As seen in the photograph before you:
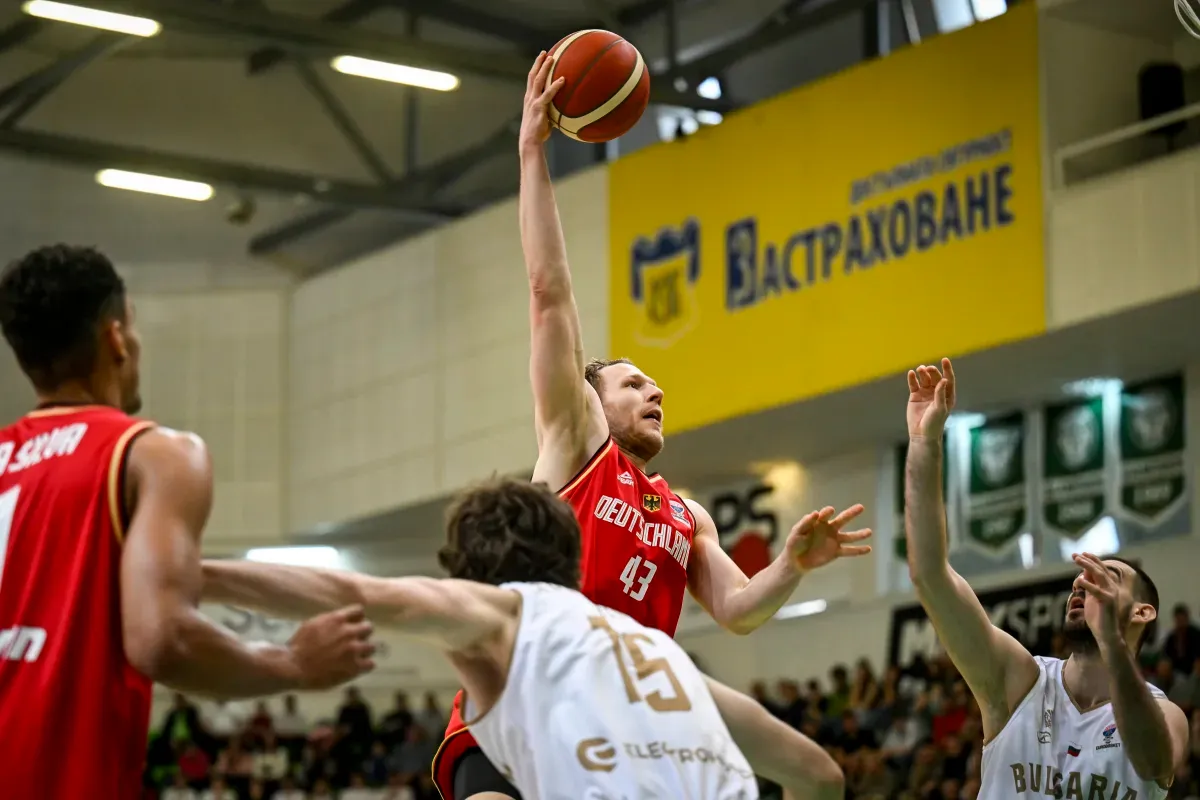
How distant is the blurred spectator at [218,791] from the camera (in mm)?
21656

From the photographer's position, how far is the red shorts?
235 inches

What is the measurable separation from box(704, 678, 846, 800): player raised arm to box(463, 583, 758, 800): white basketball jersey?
0.92ft

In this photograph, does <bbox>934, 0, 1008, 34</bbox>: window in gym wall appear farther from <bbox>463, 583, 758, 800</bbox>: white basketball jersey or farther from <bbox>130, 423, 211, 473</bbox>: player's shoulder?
<bbox>130, 423, 211, 473</bbox>: player's shoulder

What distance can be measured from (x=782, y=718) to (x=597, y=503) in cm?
1303

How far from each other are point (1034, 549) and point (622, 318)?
559 centimetres

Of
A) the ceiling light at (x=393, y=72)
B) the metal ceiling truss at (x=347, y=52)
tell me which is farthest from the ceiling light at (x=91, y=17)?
the ceiling light at (x=393, y=72)

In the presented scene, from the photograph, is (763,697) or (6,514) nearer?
(6,514)

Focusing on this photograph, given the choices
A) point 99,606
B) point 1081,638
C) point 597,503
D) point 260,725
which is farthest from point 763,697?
point 99,606

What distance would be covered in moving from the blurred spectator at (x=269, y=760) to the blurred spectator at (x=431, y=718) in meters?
1.82

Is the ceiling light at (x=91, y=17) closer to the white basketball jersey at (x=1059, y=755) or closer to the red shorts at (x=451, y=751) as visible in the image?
the red shorts at (x=451, y=751)

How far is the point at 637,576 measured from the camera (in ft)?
20.7

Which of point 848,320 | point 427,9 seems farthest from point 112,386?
point 427,9

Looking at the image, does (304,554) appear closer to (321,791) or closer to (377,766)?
(377,766)

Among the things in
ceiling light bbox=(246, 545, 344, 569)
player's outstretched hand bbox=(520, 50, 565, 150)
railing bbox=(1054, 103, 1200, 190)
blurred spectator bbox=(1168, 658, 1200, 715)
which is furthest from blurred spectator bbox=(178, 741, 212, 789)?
player's outstretched hand bbox=(520, 50, 565, 150)
